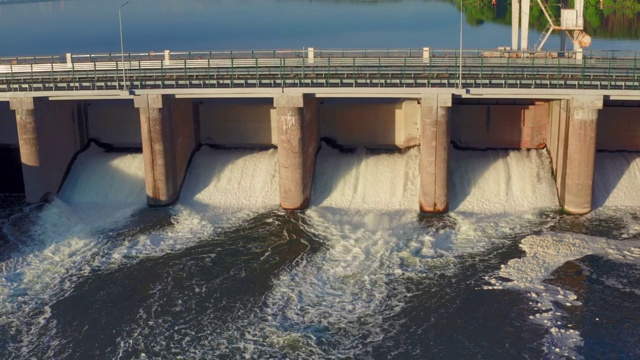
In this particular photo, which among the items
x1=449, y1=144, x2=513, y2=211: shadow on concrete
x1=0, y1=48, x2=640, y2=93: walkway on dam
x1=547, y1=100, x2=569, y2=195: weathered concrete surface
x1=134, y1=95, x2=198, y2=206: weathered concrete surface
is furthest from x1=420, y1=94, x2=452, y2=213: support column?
x1=134, y1=95, x2=198, y2=206: weathered concrete surface

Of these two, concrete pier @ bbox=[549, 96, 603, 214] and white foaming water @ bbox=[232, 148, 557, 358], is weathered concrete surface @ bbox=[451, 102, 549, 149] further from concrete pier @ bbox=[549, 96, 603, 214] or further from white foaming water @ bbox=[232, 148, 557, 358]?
concrete pier @ bbox=[549, 96, 603, 214]

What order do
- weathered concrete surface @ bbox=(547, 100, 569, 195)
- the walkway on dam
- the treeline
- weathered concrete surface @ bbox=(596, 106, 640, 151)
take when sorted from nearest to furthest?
weathered concrete surface @ bbox=(547, 100, 569, 195) → the walkway on dam → weathered concrete surface @ bbox=(596, 106, 640, 151) → the treeline

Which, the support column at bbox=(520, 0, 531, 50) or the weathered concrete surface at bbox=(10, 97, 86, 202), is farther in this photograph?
the support column at bbox=(520, 0, 531, 50)

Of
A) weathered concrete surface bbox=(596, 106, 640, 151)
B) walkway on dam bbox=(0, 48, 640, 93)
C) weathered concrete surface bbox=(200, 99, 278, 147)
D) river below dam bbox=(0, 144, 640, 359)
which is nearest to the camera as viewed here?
river below dam bbox=(0, 144, 640, 359)

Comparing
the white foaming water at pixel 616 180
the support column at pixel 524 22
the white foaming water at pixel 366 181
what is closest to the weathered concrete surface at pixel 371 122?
the white foaming water at pixel 366 181

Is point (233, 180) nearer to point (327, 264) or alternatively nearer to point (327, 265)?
point (327, 264)

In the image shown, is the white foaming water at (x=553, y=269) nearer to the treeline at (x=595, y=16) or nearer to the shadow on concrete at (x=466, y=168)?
the shadow on concrete at (x=466, y=168)

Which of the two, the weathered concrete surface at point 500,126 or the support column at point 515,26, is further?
the support column at point 515,26
